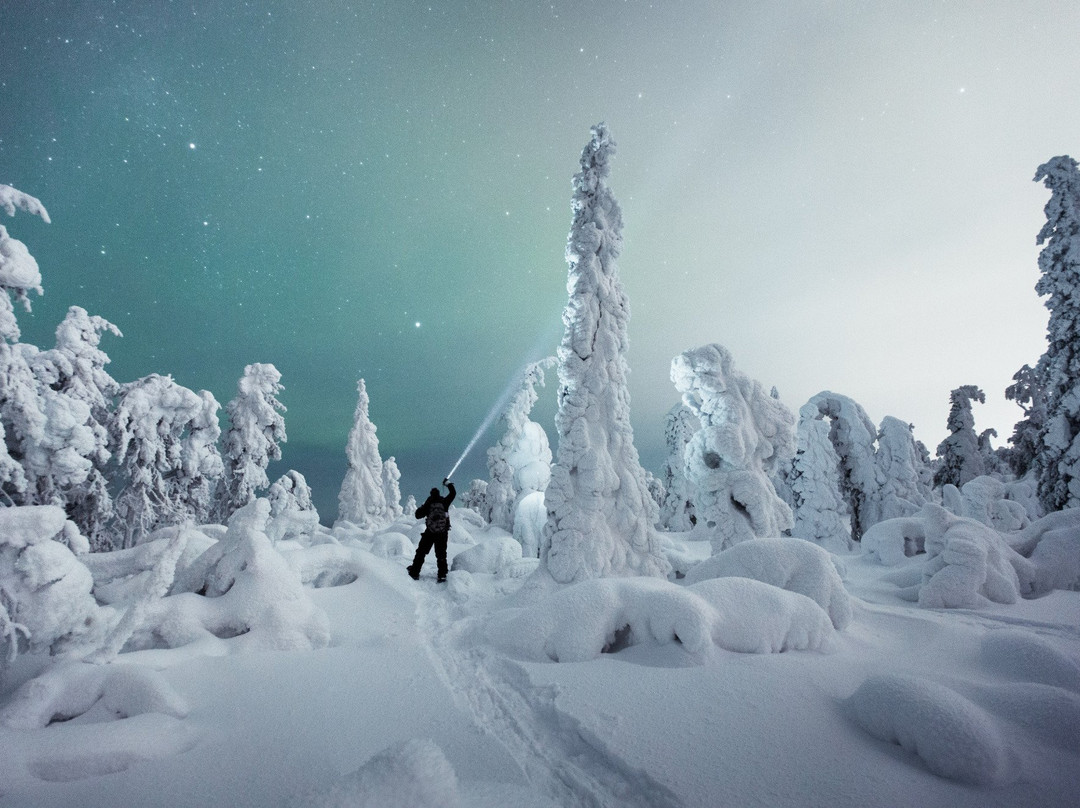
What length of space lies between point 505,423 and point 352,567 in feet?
44.9

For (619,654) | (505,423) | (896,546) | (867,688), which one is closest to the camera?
(867,688)

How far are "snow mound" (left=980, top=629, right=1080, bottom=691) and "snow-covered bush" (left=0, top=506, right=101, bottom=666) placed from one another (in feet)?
28.4

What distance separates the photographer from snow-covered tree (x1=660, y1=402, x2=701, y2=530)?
26.5m

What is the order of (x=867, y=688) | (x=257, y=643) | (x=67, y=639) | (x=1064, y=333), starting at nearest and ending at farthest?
(x=867, y=688), (x=67, y=639), (x=257, y=643), (x=1064, y=333)

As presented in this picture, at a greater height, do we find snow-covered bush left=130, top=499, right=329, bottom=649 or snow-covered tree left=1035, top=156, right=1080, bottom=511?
snow-covered tree left=1035, top=156, right=1080, bottom=511

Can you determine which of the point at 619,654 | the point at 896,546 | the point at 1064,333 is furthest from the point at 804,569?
the point at 1064,333

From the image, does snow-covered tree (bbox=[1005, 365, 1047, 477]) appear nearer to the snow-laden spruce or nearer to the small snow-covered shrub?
the small snow-covered shrub

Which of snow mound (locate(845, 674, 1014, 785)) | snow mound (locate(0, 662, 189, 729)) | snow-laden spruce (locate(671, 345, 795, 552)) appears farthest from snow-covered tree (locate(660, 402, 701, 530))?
snow mound (locate(0, 662, 189, 729))

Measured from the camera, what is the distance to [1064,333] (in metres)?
13.7

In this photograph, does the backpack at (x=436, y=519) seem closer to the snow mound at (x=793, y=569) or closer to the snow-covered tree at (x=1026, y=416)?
the snow mound at (x=793, y=569)

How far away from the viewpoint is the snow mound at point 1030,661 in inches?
156

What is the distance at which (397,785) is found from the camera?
7.20 ft

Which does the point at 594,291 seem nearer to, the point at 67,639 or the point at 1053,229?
the point at 67,639

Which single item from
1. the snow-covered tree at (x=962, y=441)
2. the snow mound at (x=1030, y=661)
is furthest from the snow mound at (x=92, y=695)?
the snow-covered tree at (x=962, y=441)
